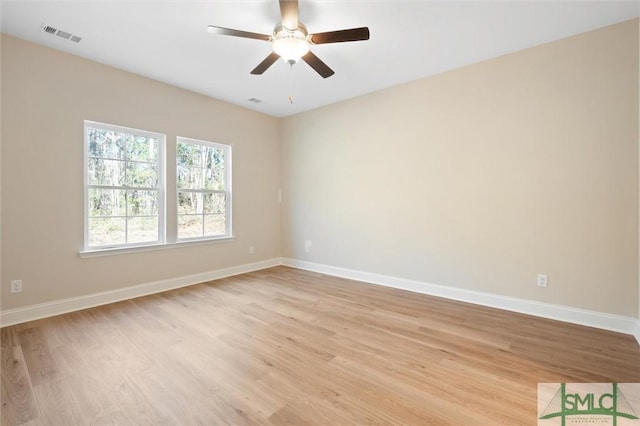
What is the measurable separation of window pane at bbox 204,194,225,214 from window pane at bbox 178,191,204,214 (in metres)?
0.09

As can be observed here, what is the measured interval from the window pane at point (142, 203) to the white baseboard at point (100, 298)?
0.95 metres

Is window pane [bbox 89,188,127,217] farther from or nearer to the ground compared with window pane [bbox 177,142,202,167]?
nearer to the ground

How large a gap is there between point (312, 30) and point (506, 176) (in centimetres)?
259

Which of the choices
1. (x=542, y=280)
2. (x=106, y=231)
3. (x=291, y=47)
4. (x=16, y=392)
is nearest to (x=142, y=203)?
(x=106, y=231)

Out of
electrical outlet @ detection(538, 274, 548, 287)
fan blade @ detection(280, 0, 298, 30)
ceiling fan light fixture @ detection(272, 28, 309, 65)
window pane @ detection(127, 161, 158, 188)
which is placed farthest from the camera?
window pane @ detection(127, 161, 158, 188)

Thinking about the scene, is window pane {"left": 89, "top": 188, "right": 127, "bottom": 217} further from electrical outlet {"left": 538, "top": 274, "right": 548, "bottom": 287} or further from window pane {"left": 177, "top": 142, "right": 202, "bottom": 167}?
electrical outlet {"left": 538, "top": 274, "right": 548, "bottom": 287}

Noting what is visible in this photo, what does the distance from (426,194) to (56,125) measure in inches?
172

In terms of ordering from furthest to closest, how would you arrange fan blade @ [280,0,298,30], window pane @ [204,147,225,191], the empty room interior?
window pane @ [204,147,225,191] → fan blade @ [280,0,298,30] → the empty room interior

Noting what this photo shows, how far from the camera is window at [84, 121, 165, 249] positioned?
11.2 ft

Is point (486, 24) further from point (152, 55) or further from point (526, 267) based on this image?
point (152, 55)

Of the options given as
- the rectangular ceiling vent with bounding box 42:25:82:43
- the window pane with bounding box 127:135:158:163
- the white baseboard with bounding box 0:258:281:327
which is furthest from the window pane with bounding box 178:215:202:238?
the rectangular ceiling vent with bounding box 42:25:82:43

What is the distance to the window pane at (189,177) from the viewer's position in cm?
422

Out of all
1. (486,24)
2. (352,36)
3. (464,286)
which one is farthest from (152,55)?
(464,286)

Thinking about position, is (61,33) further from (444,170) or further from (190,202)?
(444,170)
